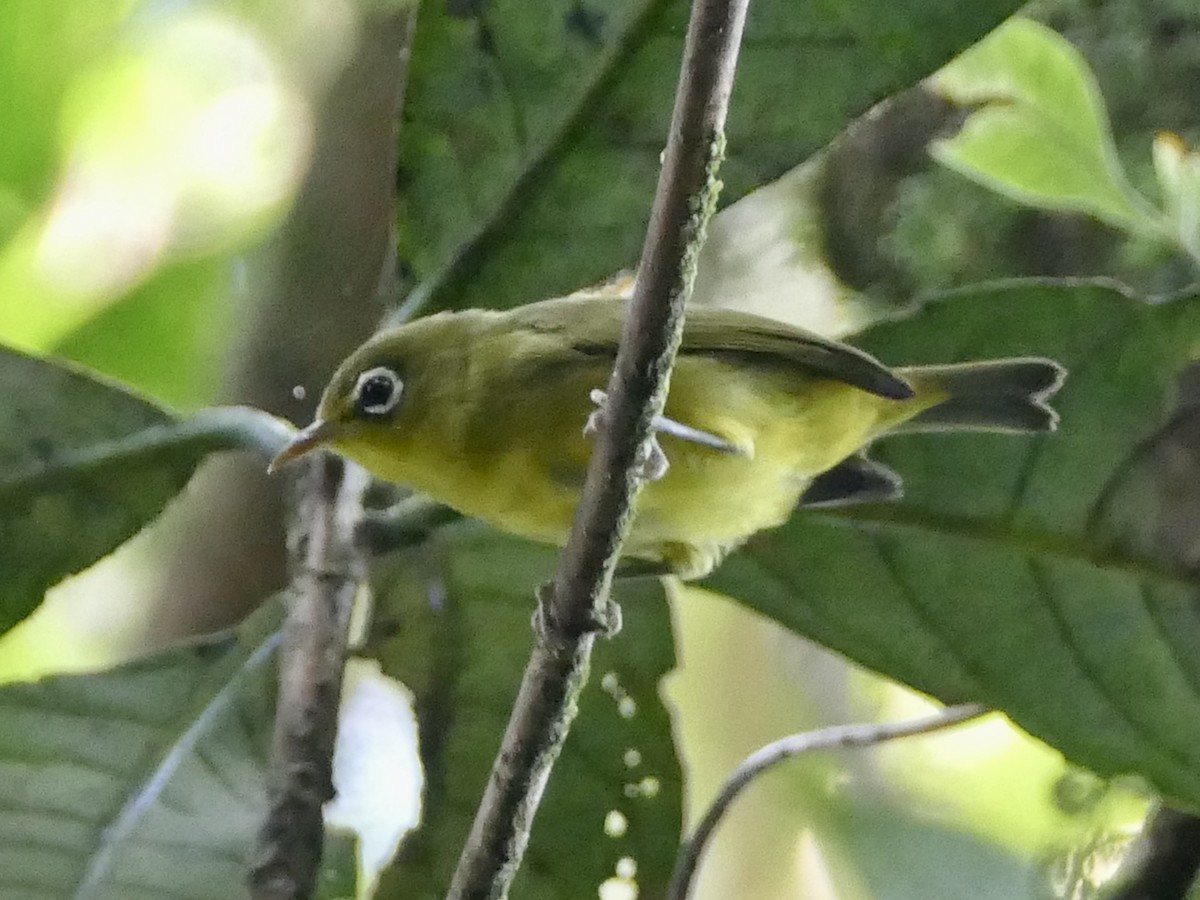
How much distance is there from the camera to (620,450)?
1.83ft

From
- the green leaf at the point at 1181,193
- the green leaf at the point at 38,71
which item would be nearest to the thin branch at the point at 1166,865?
the green leaf at the point at 1181,193

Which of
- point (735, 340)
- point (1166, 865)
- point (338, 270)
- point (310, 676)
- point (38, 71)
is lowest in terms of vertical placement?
point (1166, 865)

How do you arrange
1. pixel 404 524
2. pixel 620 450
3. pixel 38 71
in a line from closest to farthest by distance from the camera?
pixel 620 450 < pixel 404 524 < pixel 38 71

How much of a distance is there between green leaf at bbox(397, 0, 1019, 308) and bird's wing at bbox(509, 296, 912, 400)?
0.09 ft

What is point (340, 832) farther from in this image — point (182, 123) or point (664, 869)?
point (182, 123)

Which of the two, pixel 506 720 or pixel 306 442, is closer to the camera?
pixel 306 442

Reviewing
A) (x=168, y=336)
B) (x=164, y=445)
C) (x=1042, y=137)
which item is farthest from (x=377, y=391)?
(x=1042, y=137)

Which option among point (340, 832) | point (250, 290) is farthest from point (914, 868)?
point (250, 290)

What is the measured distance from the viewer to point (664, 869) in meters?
1.05

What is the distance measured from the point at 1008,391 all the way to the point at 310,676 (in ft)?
1.81

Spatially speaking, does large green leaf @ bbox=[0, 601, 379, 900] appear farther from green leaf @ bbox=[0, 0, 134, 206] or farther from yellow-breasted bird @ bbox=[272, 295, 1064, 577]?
green leaf @ bbox=[0, 0, 134, 206]

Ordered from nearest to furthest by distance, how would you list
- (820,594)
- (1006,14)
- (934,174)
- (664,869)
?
(1006,14), (820,594), (664,869), (934,174)

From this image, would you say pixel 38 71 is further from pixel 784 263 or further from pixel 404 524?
pixel 784 263

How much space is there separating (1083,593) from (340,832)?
26.5 inches
